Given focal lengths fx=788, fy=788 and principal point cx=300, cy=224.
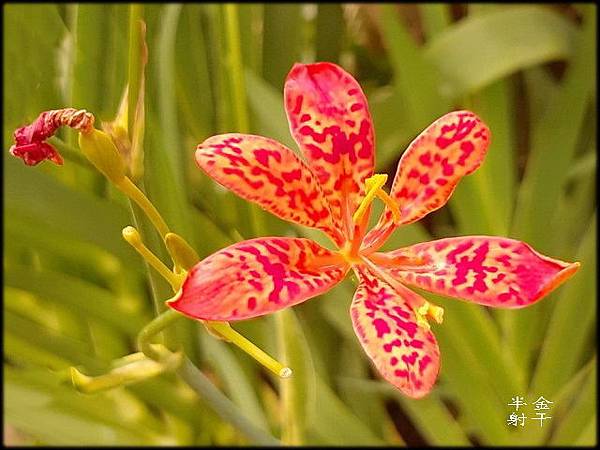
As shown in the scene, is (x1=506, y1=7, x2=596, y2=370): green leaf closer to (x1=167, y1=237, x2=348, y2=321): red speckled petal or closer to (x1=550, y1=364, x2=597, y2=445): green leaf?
(x1=550, y1=364, x2=597, y2=445): green leaf

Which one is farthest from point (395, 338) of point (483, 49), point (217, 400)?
point (483, 49)

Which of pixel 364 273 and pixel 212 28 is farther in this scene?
pixel 212 28

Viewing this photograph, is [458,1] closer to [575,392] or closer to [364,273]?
[575,392]

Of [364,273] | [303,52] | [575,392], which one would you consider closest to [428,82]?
[303,52]

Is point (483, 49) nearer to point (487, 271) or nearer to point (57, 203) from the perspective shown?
point (57, 203)

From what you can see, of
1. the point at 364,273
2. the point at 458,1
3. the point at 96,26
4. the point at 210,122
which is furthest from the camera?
the point at 458,1

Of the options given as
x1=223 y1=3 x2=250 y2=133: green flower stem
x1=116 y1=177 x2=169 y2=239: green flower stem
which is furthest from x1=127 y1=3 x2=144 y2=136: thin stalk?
x1=223 y1=3 x2=250 y2=133: green flower stem
